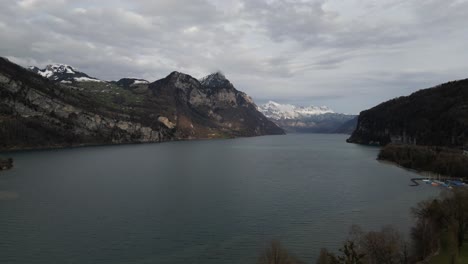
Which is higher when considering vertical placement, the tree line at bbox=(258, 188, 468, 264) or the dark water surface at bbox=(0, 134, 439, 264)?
the tree line at bbox=(258, 188, 468, 264)

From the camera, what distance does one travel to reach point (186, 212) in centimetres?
7819

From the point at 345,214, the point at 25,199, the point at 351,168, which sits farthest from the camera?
the point at 351,168

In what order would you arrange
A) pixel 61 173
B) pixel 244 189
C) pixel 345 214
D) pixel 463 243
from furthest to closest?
pixel 61 173 → pixel 244 189 → pixel 345 214 → pixel 463 243

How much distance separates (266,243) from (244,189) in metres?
47.0

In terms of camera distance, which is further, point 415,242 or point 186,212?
point 186,212

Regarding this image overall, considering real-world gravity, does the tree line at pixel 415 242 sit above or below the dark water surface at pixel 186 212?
above

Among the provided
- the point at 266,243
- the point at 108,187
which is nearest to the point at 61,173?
the point at 108,187

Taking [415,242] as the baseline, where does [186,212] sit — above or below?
below

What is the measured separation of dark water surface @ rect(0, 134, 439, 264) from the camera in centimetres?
5569

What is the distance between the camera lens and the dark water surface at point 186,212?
55.7 m

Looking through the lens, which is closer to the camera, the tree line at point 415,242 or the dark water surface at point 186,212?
the tree line at point 415,242

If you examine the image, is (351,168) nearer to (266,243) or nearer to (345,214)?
(345,214)

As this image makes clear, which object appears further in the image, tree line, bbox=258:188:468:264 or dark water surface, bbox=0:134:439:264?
dark water surface, bbox=0:134:439:264

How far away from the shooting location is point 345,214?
76.7 meters
